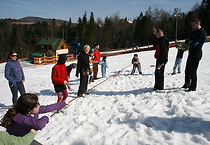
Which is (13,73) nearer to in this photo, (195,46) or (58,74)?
(58,74)

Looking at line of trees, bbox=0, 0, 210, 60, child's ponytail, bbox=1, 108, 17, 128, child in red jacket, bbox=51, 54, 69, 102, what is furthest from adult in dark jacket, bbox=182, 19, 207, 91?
line of trees, bbox=0, 0, 210, 60

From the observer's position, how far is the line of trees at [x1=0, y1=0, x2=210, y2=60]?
55.9 m

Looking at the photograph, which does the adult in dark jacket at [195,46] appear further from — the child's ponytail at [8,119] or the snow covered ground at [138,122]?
the child's ponytail at [8,119]

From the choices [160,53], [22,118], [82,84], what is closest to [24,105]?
[22,118]

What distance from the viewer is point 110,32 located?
214ft

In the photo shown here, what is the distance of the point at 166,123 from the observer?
3.35 meters

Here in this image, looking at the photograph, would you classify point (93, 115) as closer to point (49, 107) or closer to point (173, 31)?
point (49, 107)

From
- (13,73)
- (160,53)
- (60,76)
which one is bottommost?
(60,76)

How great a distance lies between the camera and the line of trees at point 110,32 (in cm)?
5594

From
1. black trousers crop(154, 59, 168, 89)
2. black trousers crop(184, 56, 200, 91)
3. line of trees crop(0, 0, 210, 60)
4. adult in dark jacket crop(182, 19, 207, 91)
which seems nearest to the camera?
adult in dark jacket crop(182, 19, 207, 91)

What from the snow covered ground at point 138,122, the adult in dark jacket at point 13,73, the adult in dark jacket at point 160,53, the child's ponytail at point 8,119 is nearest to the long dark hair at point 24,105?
the child's ponytail at point 8,119

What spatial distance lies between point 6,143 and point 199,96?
181 inches

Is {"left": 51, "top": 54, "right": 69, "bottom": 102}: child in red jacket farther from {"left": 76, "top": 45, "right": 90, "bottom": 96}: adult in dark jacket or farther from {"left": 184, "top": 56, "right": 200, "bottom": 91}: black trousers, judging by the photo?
{"left": 184, "top": 56, "right": 200, "bottom": 91}: black trousers

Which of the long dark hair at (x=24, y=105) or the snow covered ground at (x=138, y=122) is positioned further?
the snow covered ground at (x=138, y=122)
